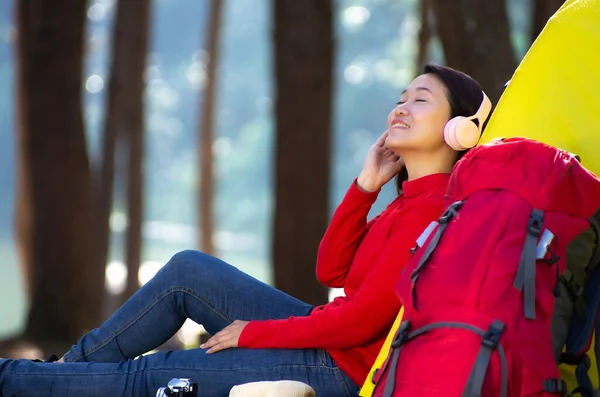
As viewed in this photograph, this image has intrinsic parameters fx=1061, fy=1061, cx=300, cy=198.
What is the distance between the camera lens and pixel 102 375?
3.53 metres

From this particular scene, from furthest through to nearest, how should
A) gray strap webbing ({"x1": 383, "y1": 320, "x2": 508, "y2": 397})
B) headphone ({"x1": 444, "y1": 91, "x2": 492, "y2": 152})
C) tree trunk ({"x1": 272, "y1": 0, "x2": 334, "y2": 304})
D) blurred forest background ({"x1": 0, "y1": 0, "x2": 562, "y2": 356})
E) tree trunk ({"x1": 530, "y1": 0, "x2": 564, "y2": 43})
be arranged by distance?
tree trunk ({"x1": 272, "y1": 0, "x2": 334, "y2": 304}), blurred forest background ({"x1": 0, "y1": 0, "x2": 562, "y2": 356}), tree trunk ({"x1": 530, "y1": 0, "x2": 564, "y2": 43}), headphone ({"x1": 444, "y1": 91, "x2": 492, "y2": 152}), gray strap webbing ({"x1": 383, "y1": 320, "x2": 508, "y2": 397})

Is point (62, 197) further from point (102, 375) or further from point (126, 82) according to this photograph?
point (102, 375)

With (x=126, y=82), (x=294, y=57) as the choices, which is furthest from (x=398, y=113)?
(x=126, y=82)

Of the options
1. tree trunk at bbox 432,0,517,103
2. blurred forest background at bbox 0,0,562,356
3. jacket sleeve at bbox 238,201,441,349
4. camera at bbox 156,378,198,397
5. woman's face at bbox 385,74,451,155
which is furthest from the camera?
blurred forest background at bbox 0,0,562,356

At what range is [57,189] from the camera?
9.63 meters

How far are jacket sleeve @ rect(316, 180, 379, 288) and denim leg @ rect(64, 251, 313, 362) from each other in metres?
0.19

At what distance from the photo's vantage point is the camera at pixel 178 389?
10.4 ft

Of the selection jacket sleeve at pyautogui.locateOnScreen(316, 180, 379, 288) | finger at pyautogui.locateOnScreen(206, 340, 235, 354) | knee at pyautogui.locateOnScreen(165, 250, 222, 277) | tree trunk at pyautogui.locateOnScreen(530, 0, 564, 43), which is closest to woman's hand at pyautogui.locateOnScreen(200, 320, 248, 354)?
finger at pyautogui.locateOnScreen(206, 340, 235, 354)

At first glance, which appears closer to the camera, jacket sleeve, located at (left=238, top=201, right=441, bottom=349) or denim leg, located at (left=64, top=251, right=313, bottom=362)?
jacket sleeve, located at (left=238, top=201, right=441, bottom=349)

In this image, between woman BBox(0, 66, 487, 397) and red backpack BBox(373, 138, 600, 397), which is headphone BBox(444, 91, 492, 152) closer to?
woman BBox(0, 66, 487, 397)

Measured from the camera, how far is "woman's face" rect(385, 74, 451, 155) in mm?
3562

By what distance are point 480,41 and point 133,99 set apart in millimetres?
6972

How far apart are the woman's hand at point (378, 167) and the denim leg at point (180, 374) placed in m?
0.65

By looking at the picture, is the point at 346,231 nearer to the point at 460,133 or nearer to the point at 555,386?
the point at 460,133
